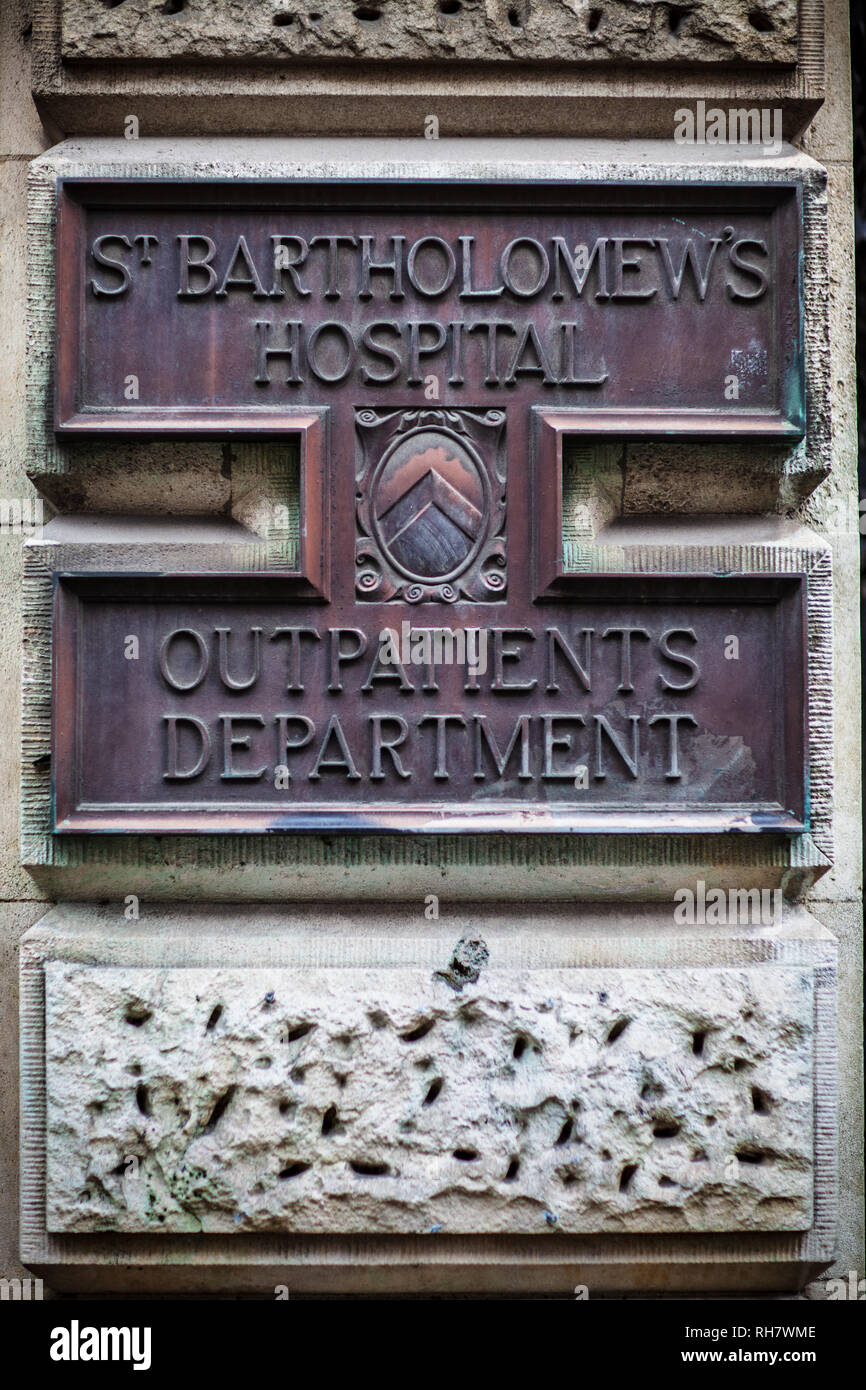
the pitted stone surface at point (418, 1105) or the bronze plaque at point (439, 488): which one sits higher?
the bronze plaque at point (439, 488)

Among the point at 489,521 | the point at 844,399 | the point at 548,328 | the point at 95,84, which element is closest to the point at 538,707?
the point at 489,521

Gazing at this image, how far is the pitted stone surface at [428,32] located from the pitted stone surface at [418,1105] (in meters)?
2.07

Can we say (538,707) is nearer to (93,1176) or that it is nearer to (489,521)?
(489,521)

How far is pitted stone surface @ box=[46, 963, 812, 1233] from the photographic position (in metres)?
2.09

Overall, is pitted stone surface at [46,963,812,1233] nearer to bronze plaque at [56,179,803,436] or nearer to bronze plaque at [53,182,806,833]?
bronze plaque at [53,182,806,833]

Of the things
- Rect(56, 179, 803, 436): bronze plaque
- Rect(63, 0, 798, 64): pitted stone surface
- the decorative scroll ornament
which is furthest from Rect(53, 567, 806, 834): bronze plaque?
Rect(63, 0, 798, 64): pitted stone surface

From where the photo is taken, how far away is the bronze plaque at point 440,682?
85.0 inches

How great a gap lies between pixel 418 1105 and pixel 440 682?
3.04ft

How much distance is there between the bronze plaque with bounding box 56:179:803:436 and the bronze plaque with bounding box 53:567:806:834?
0.23 m

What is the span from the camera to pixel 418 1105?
6.89ft

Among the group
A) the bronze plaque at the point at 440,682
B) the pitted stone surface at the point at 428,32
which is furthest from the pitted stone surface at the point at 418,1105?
the pitted stone surface at the point at 428,32

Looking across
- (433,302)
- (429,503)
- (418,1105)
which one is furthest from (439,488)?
(418,1105)

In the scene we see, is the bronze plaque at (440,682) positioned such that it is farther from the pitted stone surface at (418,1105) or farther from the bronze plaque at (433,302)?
the pitted stone surface at (418,1105)

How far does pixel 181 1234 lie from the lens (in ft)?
6.98
